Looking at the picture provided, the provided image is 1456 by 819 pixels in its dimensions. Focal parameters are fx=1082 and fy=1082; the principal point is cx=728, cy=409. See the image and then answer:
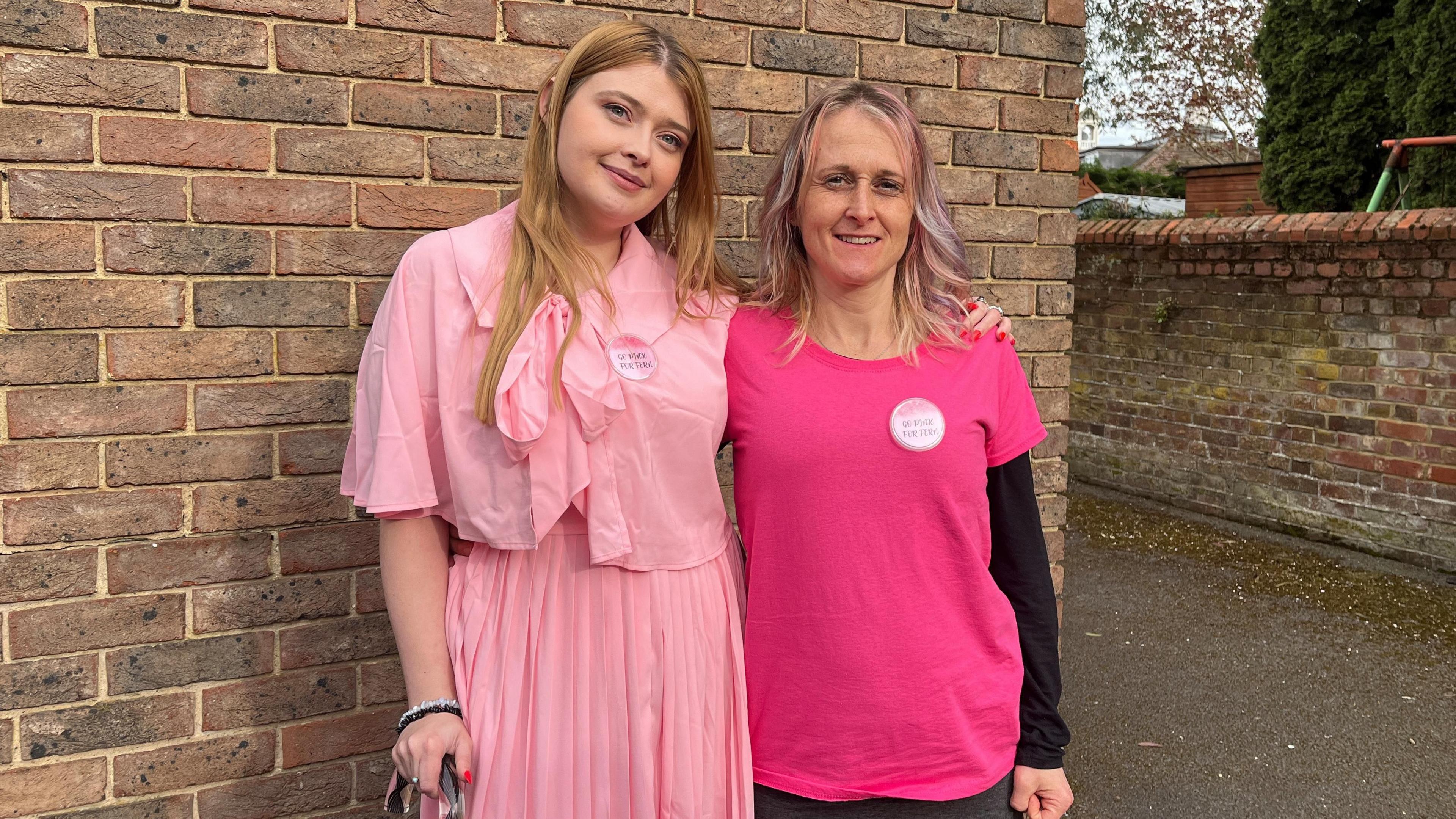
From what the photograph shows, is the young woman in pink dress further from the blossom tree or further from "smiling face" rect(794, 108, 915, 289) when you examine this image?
the blossom tree

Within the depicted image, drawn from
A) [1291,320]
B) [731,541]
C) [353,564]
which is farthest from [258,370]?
[1291,320]

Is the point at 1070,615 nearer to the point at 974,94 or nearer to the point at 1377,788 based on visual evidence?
the point at 1377,788

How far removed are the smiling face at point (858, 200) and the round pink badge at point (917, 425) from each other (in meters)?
0.24

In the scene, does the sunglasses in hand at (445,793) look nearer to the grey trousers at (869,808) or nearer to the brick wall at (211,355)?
the grey trousers at (869,808)

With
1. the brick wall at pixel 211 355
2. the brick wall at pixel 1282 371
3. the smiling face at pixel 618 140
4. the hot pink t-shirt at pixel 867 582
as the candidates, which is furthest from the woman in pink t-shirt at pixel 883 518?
the brick wall at pixel 1282 371

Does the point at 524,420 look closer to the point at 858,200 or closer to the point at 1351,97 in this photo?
the point at 858,200

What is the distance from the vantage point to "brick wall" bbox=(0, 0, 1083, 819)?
6.70 ft

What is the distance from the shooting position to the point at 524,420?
161 centimetres

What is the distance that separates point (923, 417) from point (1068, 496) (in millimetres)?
7430

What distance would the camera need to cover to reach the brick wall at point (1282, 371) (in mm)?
6645

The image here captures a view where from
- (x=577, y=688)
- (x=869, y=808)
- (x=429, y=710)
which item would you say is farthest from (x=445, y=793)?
(x=869, y=808)

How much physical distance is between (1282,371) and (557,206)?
23.6 ft

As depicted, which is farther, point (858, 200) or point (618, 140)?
point (858, 200)

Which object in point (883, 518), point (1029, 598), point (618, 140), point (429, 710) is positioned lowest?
point (429, 710)
